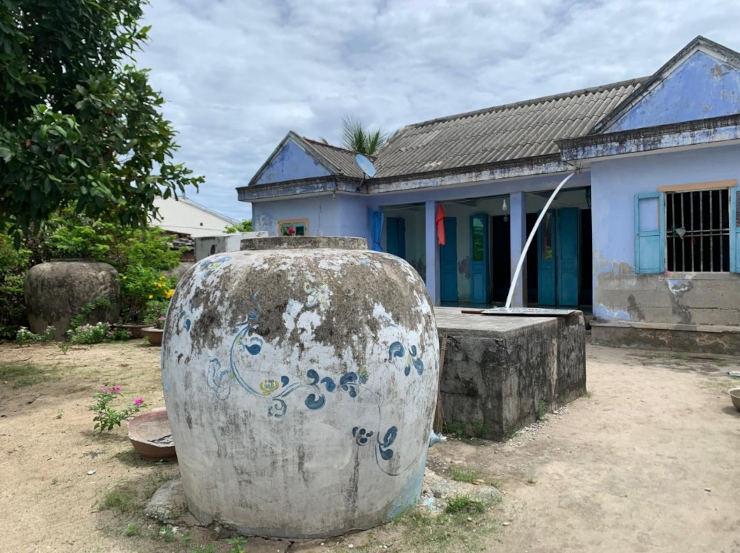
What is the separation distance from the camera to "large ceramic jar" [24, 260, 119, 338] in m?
9.81

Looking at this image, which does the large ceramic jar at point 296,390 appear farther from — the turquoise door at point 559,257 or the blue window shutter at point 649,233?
the turquoise door at point 559,257

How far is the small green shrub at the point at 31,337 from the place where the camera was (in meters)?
9.48

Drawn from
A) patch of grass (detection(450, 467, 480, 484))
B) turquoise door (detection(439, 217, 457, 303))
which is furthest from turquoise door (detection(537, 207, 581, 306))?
patch of grass (detection(450, 467, 480, 484))

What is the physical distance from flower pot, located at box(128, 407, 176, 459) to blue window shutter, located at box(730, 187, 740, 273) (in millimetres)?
7547

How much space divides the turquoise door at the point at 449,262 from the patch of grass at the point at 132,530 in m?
11.0

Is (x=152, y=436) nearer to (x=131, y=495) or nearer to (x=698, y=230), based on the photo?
(x=131, y=495)

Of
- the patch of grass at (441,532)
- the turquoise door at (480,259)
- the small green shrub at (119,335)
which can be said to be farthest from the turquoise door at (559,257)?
the patch of grass at (441,532)

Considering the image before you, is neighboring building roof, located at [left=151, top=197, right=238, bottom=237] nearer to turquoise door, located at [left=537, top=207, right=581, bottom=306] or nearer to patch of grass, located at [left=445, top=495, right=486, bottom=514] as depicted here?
turquoise door, located at [left=537, top=207, right=581, bottom=306]

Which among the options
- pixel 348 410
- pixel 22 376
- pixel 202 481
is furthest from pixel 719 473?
pixel 22 376

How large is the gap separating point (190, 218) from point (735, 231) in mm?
25233

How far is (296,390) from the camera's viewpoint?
2.49m

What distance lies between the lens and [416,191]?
1146 cm

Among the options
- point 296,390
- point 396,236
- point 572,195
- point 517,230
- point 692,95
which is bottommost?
point 296,390

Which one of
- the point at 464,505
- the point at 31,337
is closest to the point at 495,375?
the point at 464,505
